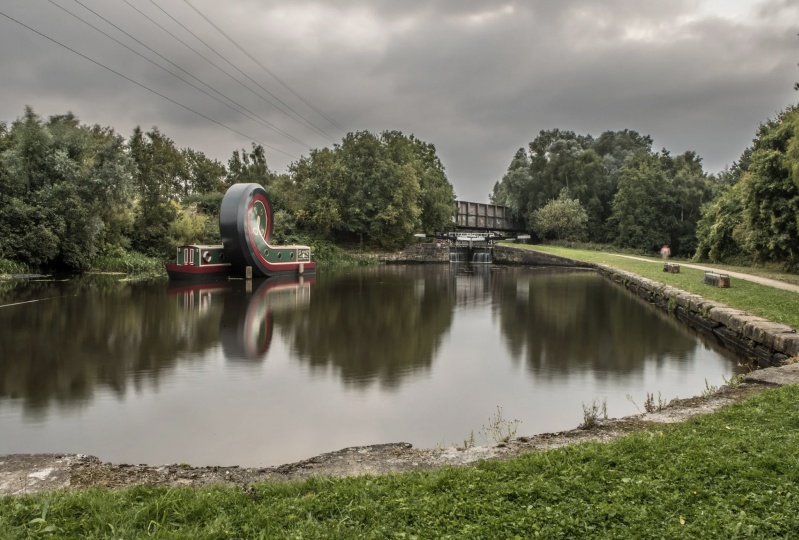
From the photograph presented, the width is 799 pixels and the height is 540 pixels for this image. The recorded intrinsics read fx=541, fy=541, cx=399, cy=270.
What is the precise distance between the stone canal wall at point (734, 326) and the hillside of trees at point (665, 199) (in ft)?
19.4

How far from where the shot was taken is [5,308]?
13.6m

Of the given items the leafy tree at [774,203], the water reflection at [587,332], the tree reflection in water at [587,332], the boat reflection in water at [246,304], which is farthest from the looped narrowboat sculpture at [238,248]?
the leafy tree at [774,203]

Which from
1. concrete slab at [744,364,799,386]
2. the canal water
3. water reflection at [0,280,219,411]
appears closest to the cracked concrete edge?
the canal water

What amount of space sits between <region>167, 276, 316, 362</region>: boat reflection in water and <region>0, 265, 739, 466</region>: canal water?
0.28ft

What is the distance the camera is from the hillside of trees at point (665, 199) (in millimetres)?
20875

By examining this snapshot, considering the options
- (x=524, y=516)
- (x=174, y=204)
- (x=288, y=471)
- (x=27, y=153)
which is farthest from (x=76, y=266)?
(x=524, y=516)

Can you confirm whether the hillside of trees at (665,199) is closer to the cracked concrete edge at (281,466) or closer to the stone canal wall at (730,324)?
the stone canal wall at (730,324)

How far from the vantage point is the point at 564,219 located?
49000 mm

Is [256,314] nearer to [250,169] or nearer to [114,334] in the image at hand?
[114,334]

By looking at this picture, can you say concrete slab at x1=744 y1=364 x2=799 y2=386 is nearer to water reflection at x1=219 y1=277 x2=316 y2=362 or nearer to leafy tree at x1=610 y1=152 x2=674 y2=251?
water reflection at x1=219 y1=277 x2=316 y2=362

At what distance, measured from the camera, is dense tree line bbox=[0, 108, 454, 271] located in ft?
77.7

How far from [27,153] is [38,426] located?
80.0 ft

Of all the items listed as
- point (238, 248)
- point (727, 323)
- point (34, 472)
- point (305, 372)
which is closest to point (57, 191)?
point (238, 248)

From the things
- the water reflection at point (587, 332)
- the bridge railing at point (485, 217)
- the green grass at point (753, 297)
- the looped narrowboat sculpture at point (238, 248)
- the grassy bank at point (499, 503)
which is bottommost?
the water reflection at point (587, 332)
